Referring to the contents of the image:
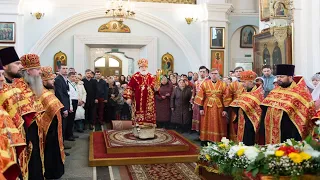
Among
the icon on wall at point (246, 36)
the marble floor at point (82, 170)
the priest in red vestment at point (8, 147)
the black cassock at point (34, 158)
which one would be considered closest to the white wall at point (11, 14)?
the marble floor at point (82, 170)

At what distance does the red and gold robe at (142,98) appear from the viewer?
23.2 ft

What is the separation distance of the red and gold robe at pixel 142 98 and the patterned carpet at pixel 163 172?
1438 mm

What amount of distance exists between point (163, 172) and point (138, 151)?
1.10 m

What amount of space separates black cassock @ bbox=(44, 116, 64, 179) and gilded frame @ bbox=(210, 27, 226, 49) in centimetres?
920

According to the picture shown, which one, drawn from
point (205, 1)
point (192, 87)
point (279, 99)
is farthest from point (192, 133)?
point (205, 1)

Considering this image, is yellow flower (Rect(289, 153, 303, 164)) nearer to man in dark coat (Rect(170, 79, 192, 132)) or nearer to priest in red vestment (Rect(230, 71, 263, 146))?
priest in red vestment (Rect(230, 71, 263, 146))

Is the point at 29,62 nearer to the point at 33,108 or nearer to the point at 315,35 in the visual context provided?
the point at 33,108

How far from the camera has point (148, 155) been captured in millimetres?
6109

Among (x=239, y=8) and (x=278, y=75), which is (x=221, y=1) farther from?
(x=278, y=75)

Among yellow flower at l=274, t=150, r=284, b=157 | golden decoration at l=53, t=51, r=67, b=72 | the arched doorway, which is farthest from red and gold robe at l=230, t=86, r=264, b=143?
the arched doorway

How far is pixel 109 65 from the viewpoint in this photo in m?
16.1

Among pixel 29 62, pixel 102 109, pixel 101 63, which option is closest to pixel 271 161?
pixel 29 62

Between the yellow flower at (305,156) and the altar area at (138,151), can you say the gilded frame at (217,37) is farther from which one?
the yellow flower at (305,156)

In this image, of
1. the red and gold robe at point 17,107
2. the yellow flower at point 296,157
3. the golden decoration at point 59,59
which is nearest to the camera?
the yellow flower at point 296,157
